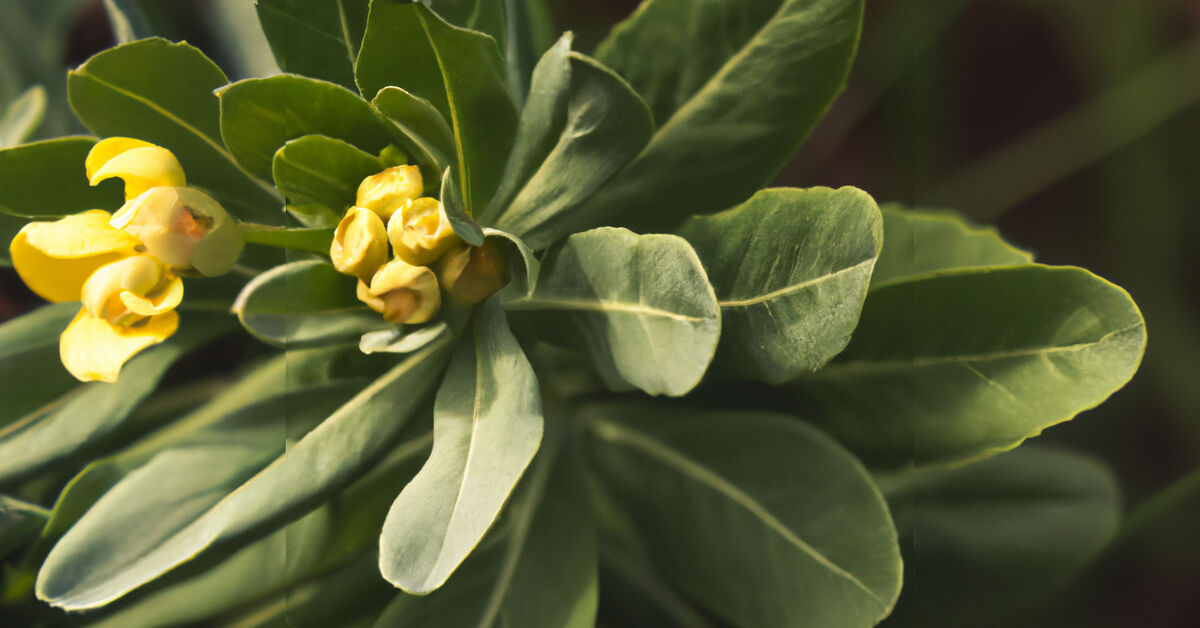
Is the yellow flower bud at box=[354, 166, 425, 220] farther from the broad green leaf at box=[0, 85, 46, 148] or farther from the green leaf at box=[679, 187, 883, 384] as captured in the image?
the broad green leaf at box=[0, 85, 46, 148]

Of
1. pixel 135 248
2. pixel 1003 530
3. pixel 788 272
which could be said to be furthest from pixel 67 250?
pixel 1003 530

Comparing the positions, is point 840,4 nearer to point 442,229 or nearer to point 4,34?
point 442,229

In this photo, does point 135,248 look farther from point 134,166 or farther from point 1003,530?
point 1003,530

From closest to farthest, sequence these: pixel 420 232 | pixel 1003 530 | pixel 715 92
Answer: pixel 420 232 → pixel 715 92 → pixel 1003 530

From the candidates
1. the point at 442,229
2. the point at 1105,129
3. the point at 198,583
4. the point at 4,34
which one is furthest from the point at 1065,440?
the point at 4,34

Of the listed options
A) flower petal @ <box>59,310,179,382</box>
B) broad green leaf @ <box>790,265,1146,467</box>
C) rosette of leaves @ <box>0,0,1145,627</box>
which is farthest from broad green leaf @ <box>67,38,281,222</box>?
broad green leaf @ <box>790,265,1146,467</box>

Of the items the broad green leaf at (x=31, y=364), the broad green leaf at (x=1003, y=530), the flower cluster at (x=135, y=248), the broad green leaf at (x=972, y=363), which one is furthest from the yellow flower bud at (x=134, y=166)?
the broad green leaf at (x=1003, y=530)
